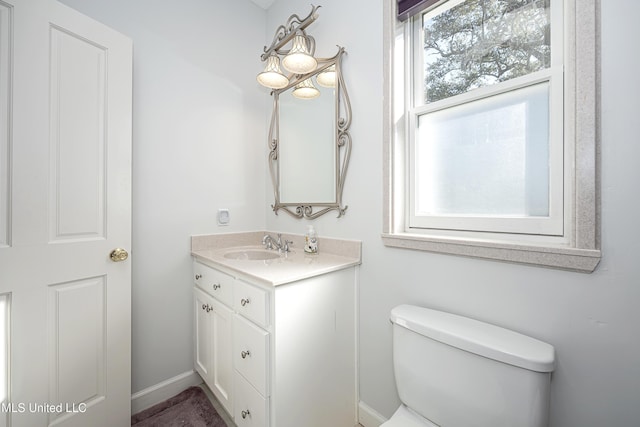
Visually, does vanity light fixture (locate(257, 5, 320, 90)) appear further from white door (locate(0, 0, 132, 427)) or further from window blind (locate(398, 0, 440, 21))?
white door (locate(0, 0, 132, 427))

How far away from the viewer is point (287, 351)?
1045 mm

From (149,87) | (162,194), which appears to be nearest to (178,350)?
(162,194)

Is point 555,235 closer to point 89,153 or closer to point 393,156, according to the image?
point 393,156

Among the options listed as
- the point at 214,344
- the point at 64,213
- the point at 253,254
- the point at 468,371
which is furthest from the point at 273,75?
the point at 468,371

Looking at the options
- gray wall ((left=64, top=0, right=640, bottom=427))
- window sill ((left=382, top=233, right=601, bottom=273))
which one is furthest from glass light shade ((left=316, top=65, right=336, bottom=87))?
window sill ((left=382, top=233, right=601, bottom=273))

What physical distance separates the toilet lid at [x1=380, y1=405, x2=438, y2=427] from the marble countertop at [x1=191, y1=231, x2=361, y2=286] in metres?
0.61

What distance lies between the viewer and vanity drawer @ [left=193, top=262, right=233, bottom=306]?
50.5 inches

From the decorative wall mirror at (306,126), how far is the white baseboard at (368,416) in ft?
3.39

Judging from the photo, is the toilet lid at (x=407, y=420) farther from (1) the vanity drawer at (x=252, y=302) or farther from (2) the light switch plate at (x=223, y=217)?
(2) the light switch plate at (x=223, y=217)

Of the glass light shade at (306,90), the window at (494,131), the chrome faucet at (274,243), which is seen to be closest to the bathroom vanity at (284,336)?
the chrome faucet at (274,243)

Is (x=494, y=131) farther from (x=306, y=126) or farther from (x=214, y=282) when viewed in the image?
(x=214, y=282)

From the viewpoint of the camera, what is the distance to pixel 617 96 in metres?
0.74

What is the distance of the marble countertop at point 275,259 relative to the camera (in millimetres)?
1099

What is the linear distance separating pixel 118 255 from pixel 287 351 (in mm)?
956
